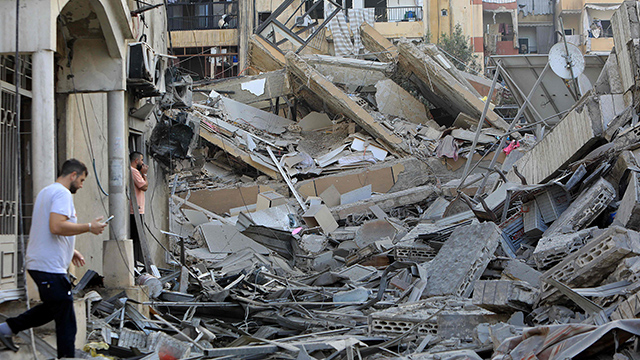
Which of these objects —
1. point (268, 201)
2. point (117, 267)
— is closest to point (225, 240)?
point (268, 201)

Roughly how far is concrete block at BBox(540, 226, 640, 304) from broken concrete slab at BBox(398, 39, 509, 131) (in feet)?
44.2

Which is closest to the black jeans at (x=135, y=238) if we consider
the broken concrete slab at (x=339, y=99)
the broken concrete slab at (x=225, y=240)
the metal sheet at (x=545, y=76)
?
the broken concrete slab at (x=225, y=240)

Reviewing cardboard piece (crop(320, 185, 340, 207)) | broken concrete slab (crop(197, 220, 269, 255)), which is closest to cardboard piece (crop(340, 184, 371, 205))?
cardboard piece (crop(320, 185, 340, 207))

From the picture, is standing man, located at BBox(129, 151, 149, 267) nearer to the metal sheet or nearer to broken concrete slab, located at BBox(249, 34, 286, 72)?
the metal sheet

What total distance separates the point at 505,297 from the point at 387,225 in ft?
25.0

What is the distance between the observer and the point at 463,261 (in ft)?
26.0

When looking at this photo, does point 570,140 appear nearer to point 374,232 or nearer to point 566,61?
point 566,61

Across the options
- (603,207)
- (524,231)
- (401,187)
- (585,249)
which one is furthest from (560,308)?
(401,187)

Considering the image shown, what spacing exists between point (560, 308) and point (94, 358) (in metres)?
3.80

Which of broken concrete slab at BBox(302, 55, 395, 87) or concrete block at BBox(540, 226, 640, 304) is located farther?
broken concrete slab at BBox(302, 55, 395, 87)

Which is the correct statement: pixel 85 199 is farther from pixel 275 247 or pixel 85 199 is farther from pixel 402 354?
pixel 275 247

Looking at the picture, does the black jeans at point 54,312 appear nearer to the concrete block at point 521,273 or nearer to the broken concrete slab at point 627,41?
the concrete block at point 521,273

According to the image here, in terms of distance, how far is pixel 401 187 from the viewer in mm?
18078

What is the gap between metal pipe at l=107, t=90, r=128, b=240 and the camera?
25.2ft
